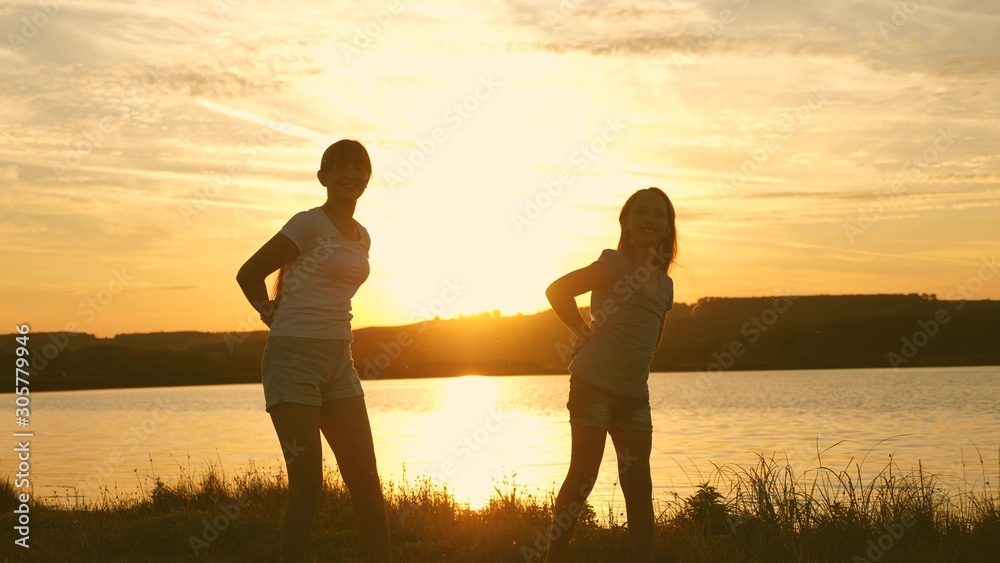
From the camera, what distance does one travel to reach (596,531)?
6.91 meters

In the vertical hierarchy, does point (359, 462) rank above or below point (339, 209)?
below

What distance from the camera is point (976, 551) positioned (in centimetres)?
605

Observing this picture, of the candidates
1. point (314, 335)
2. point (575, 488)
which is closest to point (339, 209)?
point (314, 335)

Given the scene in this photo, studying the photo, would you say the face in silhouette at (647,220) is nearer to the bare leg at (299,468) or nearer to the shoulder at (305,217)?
the shoulder at (305,217)

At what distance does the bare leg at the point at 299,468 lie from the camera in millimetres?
4461

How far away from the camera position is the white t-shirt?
14.8 feet

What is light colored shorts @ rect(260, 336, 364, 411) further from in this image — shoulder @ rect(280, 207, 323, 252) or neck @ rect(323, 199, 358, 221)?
neck @ rect(323, 199, 358, 221)

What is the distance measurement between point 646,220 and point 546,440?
23222 mm

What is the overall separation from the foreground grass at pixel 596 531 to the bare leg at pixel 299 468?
72.7 inches

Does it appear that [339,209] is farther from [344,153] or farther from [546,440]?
[546,440]
